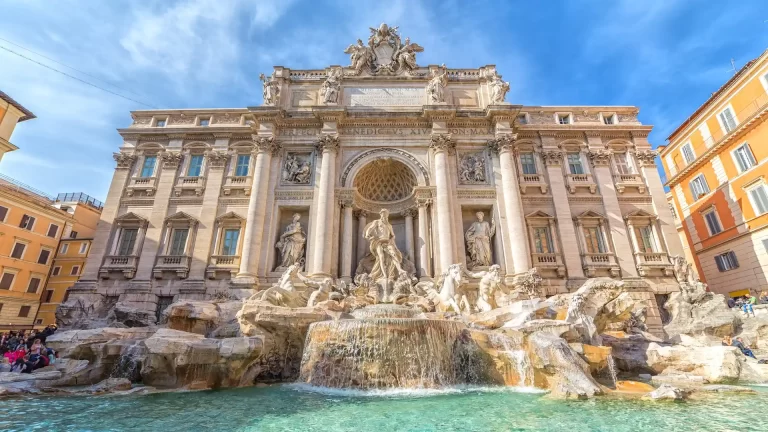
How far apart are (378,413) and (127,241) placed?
18464 millimetres

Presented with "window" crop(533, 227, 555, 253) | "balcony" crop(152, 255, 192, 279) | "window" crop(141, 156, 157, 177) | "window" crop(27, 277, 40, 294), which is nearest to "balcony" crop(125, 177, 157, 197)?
"window" crop(141, 156, 157, 177)

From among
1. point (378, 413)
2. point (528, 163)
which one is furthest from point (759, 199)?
point (378, 413)

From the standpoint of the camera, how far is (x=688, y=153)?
22.8 metres

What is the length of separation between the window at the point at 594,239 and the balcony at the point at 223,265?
1799cm

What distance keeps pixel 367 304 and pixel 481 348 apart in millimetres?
5760

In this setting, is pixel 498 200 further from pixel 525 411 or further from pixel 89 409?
pixel 89 409

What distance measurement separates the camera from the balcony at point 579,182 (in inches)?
754

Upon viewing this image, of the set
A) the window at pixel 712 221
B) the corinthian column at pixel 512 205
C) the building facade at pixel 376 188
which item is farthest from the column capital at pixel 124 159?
the window at pixel 712 221

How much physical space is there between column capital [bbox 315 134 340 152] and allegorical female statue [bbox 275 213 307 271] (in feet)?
14.2

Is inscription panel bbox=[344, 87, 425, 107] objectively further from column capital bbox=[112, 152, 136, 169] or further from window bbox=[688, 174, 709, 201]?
window bbox=[688, 174, 709, 201]

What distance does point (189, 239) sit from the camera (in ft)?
58.7

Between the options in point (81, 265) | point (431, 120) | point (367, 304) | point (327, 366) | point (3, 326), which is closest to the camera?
point (327, 366)

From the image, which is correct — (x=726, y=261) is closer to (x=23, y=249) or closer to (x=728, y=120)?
(x=728, y=120)

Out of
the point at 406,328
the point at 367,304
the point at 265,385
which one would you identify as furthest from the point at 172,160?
the point at 406,328
